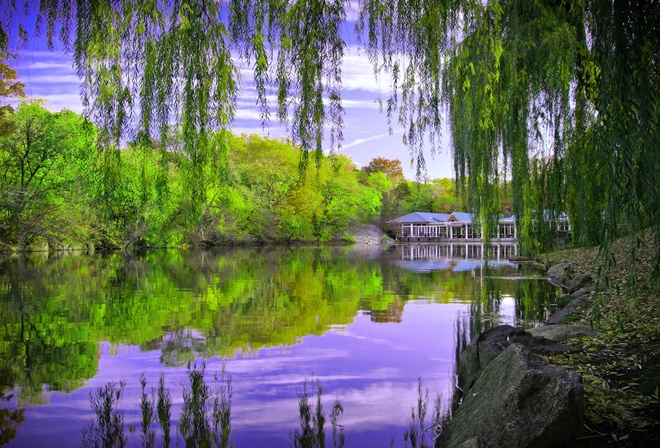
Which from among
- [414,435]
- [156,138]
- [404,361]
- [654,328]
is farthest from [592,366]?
[156,138]

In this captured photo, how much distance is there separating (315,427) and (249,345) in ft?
10.2

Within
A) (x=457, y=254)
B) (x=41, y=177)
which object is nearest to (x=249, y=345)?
(x=41, y=177)

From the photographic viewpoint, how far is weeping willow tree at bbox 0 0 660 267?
253 centimetres

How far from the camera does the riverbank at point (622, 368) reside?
2.94 m

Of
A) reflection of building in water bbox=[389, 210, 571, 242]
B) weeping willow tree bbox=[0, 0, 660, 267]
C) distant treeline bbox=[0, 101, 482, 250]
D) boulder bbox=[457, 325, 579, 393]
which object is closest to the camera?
weeping willow tree bbox=[0, 0, 660, 267]

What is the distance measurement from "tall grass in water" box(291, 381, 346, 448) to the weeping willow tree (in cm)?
223

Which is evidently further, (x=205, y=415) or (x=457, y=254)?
(x=457, y=254)

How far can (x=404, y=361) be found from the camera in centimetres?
673

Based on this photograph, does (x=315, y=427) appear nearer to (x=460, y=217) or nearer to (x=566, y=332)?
(x=566, y=332)

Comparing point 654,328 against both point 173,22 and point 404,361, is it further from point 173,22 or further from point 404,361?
point 173,22

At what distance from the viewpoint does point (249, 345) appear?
7.46 m

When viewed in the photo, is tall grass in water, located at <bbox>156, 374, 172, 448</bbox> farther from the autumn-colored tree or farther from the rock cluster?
the autumn-colored tree

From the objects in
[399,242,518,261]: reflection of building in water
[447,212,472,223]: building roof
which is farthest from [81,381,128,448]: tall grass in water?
[447,212,472,223]: building roof

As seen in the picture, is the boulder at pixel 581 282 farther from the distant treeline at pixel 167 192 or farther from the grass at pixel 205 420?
the grass at pixel 205 420
